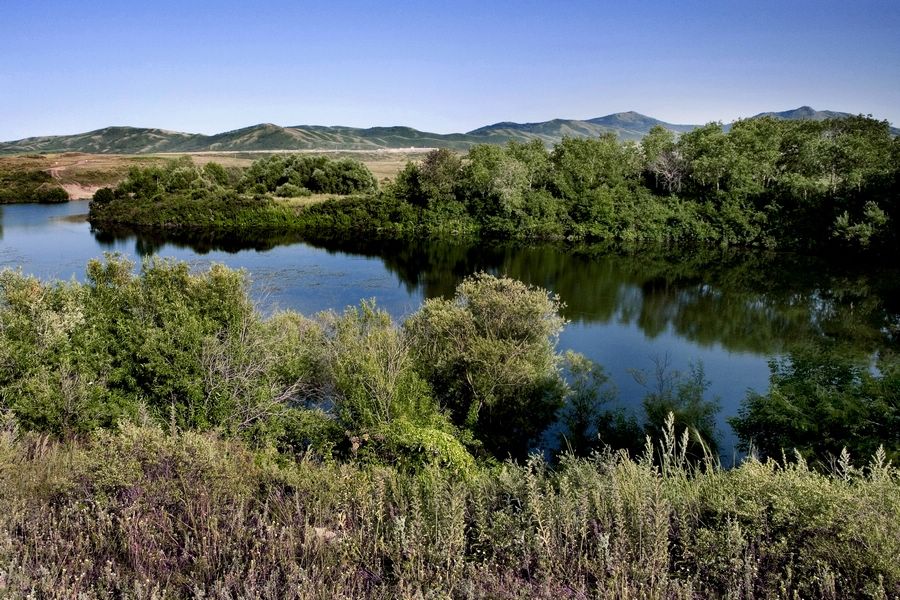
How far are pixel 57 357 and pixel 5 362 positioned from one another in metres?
1.07

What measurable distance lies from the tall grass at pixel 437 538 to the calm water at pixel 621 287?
50.2 feet

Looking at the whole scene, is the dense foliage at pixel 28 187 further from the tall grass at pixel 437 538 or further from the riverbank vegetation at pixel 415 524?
the tall grass at pixel 437 538

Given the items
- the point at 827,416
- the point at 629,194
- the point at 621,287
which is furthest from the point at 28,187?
the point at 827,416

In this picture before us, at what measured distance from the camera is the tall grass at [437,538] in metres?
4.41

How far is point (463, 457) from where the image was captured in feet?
43.8

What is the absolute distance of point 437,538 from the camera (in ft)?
15.9

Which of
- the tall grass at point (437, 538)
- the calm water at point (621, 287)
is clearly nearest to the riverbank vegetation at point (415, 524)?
the tall grass at point (437, 538)

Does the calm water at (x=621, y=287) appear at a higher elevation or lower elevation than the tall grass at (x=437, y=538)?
lower

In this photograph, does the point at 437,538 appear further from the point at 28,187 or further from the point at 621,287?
the point at 28,187

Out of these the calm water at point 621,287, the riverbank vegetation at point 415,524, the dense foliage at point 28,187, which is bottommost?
the calm water at point 621,287

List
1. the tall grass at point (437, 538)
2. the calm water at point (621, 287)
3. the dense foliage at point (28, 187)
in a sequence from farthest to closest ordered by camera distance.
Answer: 1. the dense foliage at point (28, 187)
2. the calm water at point (621, 287)
3. the tall grass at point (437, 538)

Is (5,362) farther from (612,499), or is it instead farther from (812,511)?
(812,511)

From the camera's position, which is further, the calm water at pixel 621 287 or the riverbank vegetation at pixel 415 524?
the calm water at pixel 621 287

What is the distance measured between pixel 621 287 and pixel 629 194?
84.7 feet
